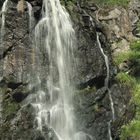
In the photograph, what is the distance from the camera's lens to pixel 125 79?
2444 centimetres

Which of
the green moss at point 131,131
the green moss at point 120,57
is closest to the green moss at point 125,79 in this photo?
the green moss at point 120,57

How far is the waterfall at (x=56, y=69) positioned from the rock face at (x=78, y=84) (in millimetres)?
384

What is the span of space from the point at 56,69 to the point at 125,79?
4228mm

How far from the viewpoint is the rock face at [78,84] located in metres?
20.2

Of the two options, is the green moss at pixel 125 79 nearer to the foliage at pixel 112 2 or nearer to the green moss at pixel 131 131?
the green moss at pixel 131 131

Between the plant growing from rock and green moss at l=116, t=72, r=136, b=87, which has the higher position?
the plant growing from rock

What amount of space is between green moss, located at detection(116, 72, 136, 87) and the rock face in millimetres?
374

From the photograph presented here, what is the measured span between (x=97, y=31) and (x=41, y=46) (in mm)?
4235

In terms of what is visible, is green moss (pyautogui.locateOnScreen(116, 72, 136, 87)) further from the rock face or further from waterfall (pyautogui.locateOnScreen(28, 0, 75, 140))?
waterfall (pyautogui.locateOnScreen(28, 0, 75, 140))

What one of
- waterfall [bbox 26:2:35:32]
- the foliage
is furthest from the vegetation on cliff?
waterfall [bbox 26:2:35:32]

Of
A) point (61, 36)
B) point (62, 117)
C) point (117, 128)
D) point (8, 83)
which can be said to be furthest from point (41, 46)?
point (117, 128)

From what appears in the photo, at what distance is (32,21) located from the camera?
24.1 metres

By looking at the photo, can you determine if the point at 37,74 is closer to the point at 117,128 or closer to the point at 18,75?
the point at 18,75

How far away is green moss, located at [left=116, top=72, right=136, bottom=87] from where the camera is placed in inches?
955
